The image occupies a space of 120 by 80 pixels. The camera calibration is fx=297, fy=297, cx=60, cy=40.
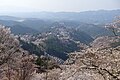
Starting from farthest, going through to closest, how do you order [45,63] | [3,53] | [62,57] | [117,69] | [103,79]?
[62,57] < [45,63] < [3,53] < [103,79] < [117,69]

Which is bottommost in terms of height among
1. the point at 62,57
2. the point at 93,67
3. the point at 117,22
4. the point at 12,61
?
the point at 62,57

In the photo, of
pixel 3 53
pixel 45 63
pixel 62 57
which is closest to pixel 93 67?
pixel 3 53

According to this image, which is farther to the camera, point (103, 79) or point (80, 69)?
point (103, 79)

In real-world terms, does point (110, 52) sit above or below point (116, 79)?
above

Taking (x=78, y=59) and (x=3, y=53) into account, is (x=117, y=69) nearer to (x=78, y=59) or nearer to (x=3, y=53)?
(x=78, y=59)

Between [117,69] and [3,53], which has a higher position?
[117,69]

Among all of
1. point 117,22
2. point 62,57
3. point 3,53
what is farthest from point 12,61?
point 62,57

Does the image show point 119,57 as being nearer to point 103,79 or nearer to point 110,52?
point 110,52

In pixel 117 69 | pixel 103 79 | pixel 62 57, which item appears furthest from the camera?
pixel 62 57

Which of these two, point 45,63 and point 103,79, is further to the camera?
point 45,63
